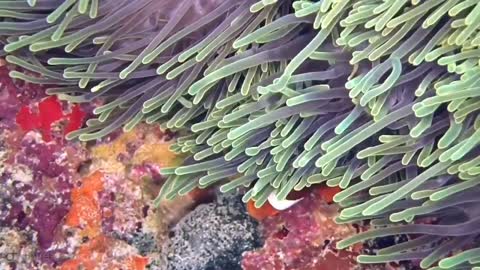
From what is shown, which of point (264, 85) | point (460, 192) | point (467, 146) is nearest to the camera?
point (467, 146)

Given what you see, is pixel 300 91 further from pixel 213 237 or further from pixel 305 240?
pixel 213 237

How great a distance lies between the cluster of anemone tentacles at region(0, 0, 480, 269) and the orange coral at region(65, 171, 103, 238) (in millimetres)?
157

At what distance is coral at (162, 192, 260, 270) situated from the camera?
2.05 meters

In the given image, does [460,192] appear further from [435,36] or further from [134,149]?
[134,149]

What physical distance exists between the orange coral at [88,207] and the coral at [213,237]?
0.82ft

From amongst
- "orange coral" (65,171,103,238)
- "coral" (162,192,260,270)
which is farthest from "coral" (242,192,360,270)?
"orange coral" (65,171,103,238)

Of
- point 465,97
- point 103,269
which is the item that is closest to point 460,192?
point 465,97

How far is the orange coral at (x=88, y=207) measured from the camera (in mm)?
2074

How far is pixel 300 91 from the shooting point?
1.86m

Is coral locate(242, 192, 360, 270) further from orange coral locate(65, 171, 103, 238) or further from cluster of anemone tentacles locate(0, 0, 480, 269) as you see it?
orange coral locate(65, 171, 103, 238)

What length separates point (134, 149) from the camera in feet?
7.14

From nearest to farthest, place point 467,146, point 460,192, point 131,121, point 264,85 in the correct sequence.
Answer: point 467,146 < point 460,192 < point 264,85 < point 131,121

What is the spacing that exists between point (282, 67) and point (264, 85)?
0.26 ft

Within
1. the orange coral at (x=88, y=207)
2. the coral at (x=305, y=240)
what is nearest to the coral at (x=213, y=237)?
the coral at (x=305, y=240)
